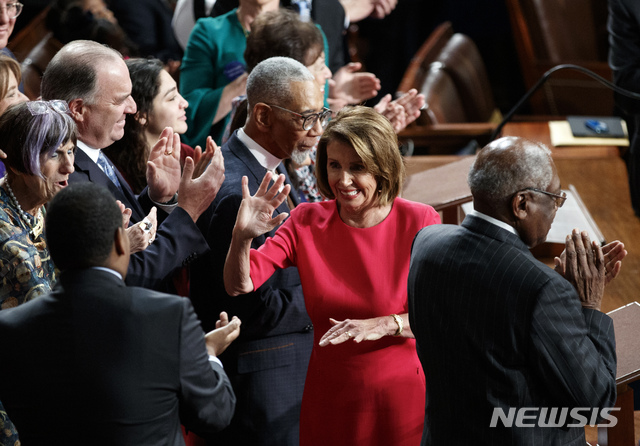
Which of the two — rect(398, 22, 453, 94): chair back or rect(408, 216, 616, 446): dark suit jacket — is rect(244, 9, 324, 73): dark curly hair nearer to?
rect(408, 216, 616, 446): dark suit jacket

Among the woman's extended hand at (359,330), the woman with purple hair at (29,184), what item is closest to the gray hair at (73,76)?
the woman with purple hair at (29,184)

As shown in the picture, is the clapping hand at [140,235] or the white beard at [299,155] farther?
the white beard at [299,155]

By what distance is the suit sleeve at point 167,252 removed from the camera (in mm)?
1991

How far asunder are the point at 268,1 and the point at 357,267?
1647mm

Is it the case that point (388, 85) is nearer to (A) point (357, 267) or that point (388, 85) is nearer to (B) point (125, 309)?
(A) point (357, 267)

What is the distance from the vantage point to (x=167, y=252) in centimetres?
201

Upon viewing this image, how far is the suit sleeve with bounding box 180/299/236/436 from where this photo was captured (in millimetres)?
1401

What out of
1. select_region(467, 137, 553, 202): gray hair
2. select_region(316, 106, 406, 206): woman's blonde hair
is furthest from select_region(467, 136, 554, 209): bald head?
select_region(316, 106, 406, 206): woman's blonde hair

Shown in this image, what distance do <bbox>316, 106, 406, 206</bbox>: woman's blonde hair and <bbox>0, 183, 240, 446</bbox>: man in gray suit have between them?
2.35ft

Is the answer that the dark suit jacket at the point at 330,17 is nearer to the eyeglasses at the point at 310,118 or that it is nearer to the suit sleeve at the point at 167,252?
the eyeglasses at the point at 310,118

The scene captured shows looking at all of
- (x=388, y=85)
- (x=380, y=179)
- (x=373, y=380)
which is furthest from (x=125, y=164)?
(x=388, y=85)

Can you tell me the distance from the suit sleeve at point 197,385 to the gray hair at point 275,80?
940 mm

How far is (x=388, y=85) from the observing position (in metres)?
6.33

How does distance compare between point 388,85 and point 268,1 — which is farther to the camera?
point 388,85
